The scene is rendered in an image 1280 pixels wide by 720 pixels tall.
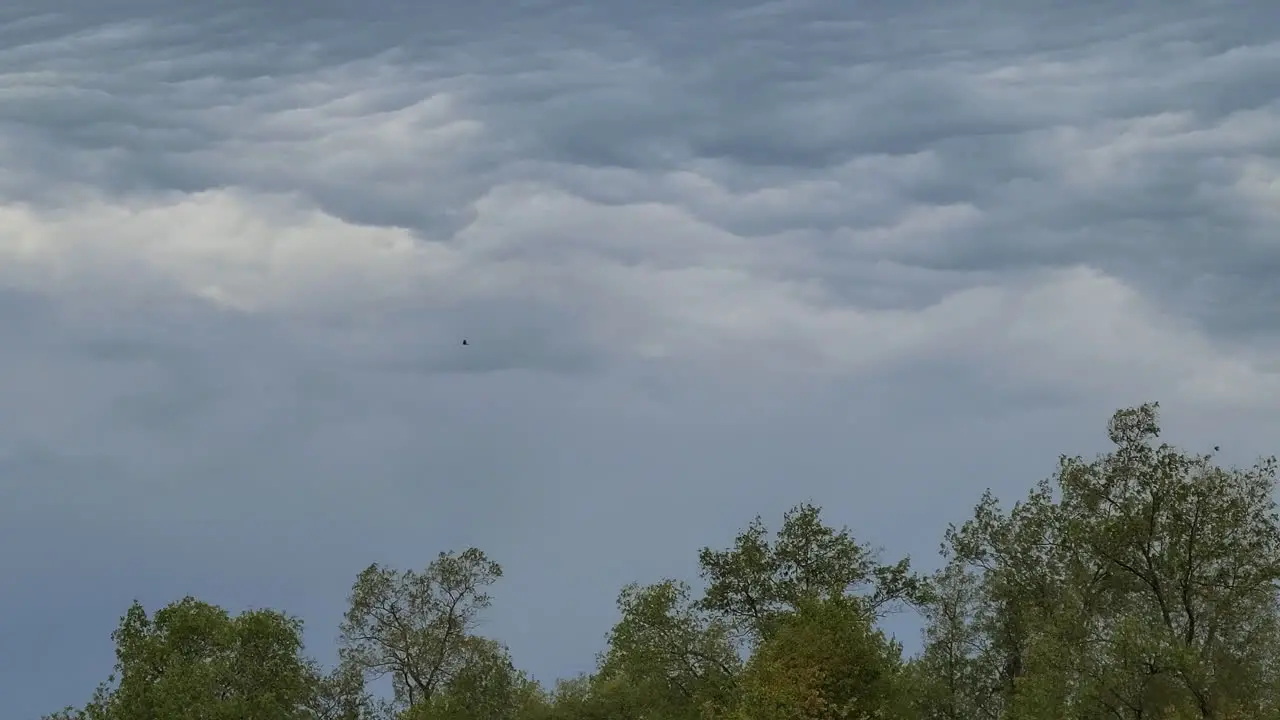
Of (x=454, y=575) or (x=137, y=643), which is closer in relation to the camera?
(x=137, y=643)

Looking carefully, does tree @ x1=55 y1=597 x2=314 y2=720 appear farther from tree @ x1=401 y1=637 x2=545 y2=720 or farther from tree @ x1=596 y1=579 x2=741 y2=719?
tree @ x1=596 y1=579 x2=741 y2=719

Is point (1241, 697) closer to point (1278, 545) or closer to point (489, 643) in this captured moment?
point (1278, 545)

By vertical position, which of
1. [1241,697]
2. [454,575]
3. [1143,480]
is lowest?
[1241,697]

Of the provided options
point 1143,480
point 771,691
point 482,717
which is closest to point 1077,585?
point 1143,480

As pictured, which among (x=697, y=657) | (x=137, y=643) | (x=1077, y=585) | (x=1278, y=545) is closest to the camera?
(x=1278, y=545)

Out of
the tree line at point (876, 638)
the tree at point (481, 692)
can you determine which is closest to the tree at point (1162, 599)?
the tree line at point (876, 638)

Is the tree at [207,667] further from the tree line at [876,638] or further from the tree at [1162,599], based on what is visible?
the tree at [1162,599]
